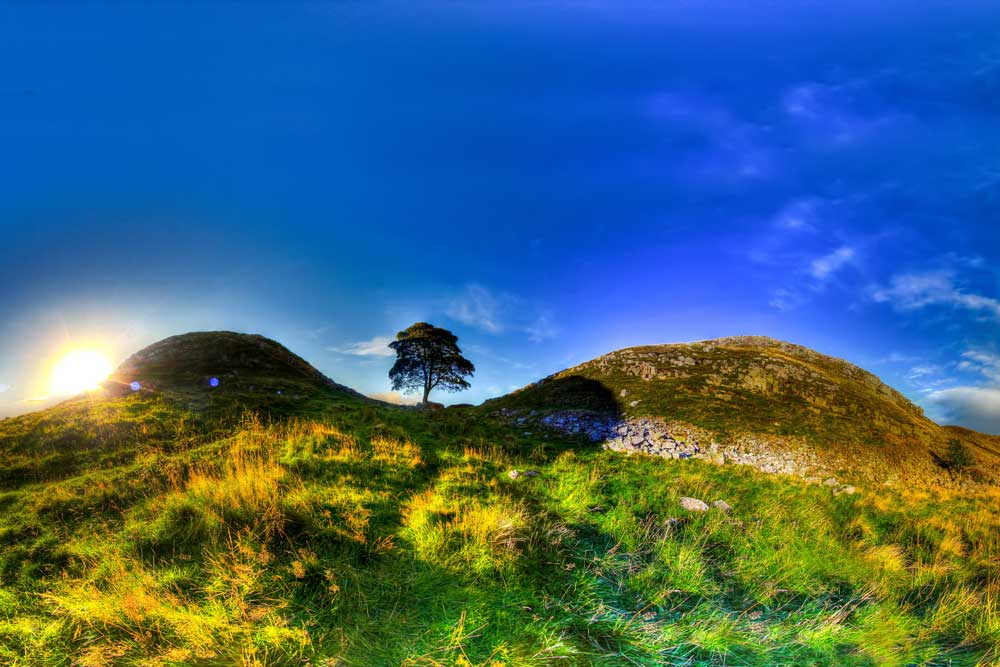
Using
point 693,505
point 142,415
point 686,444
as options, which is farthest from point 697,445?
point 142,415

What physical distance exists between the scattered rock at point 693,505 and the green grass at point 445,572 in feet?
0.93

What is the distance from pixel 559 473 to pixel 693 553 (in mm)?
4384

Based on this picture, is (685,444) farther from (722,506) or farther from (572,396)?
(722,506)

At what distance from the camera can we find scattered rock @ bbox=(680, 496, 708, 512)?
8.11 m

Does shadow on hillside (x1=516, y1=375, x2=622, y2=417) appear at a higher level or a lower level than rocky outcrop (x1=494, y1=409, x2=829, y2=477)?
higher

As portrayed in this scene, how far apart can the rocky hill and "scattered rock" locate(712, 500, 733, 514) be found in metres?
→ 9.45

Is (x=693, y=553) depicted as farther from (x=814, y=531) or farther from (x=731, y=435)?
(x=731, y=435)

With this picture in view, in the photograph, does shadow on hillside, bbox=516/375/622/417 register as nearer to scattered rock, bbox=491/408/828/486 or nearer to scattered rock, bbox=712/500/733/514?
scattered rock, bbox=491/408/828/486

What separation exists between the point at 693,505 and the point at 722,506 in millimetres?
911

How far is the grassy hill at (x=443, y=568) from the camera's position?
410cm

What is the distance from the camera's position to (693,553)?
616 cm

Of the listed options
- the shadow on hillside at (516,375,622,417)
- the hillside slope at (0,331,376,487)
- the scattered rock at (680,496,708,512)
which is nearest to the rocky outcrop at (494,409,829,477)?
the shadow on hillside at (516,375,622,417)

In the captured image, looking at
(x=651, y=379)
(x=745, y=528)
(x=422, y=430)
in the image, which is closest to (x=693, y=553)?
(x=745, y=528)

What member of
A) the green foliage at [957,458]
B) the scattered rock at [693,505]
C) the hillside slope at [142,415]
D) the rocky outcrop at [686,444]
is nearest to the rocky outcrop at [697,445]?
the rocky outcrop at [686,444]
